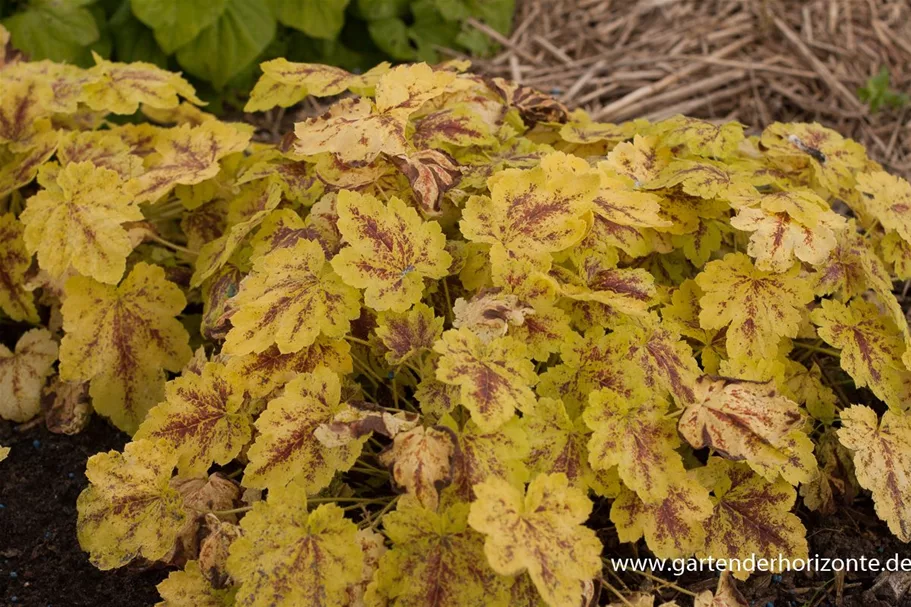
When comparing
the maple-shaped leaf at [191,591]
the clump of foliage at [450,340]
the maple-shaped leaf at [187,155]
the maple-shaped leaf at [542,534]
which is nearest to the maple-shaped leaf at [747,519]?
the clump of foliage at [450,340]

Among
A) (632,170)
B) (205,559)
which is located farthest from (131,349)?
(632,170)

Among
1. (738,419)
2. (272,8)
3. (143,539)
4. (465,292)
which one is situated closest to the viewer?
(738,419)

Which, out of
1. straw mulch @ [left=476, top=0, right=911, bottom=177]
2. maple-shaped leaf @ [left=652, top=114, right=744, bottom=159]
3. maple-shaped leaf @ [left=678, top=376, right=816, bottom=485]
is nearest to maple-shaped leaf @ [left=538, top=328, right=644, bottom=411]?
maple-shaped leaf @ [left=678, top=376, right=816, bottom=485]

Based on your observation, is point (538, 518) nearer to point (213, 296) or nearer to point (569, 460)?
point (569, 460)

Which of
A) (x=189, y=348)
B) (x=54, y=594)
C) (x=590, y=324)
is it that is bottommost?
(x=54, y=594)

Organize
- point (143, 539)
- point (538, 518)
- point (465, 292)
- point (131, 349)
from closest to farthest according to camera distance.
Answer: point (538, 518)
point (143, 539)
point (465, 292)
point (131, 349)

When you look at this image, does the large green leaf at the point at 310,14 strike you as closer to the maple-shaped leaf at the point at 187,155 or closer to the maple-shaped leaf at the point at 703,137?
the maple-shaped leaf at the point at 187,155
